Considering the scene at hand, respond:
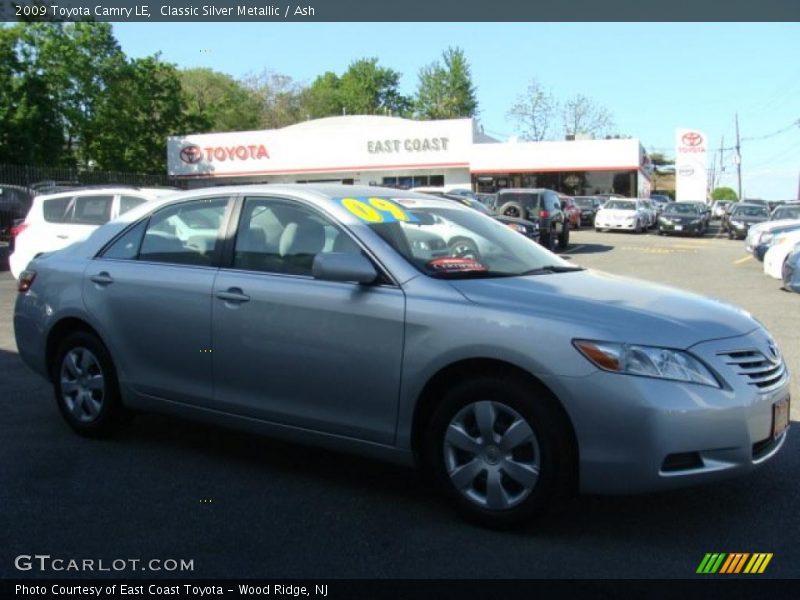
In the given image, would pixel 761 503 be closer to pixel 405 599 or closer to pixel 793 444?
pixel 793 444

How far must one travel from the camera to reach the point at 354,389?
4141 millimetres

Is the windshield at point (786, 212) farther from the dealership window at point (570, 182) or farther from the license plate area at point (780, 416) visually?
the license plate area at point (780, 416)

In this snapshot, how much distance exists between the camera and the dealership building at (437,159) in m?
43.8

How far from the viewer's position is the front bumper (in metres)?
3.49

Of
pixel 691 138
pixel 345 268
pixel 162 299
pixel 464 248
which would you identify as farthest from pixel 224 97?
pixel 345 268

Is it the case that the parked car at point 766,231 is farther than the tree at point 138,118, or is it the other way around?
the tree at point 138,118

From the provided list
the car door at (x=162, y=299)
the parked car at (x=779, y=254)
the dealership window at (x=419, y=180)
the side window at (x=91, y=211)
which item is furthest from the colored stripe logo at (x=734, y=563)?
the dealership window at (x=419, y=180)

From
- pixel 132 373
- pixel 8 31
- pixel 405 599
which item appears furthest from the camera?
pixel 8 31

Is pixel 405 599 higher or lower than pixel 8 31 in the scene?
lower

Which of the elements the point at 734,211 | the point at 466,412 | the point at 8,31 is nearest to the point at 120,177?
the point at 8,31

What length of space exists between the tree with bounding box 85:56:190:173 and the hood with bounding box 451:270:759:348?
170 ft

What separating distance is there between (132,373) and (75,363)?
22.8 inches

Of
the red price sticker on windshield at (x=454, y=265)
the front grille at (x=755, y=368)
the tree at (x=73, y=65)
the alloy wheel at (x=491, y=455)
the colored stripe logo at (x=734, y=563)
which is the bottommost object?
the colored stripe logo at (x=734, y=563)

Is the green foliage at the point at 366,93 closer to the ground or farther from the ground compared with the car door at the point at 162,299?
farther from the ground
